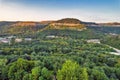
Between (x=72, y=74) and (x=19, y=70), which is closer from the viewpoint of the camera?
(x=72, y=74)

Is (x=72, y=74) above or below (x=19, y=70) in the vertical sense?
above

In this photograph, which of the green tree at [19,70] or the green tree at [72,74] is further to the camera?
the green tree at [19,70]

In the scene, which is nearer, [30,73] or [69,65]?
[69,65]

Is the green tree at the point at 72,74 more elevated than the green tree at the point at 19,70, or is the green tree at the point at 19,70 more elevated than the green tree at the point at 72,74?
the green tree at the point at 72,74

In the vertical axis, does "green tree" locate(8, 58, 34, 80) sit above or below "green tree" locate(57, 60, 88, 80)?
below

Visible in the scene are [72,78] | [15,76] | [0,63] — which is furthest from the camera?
[0,63]

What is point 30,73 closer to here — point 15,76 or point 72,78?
point 15,76

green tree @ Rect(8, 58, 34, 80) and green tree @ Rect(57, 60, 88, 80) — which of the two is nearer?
green tree @ Rect(57, 60, 88, 80)

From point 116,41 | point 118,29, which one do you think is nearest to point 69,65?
point 116,41

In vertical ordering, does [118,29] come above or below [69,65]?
below

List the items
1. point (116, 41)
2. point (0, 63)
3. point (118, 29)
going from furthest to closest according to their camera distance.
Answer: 1. point (118, 29)
2. point (116, 41)
3. point (0, 63)

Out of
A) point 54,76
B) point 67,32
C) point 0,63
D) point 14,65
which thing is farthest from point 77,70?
point 67,32
